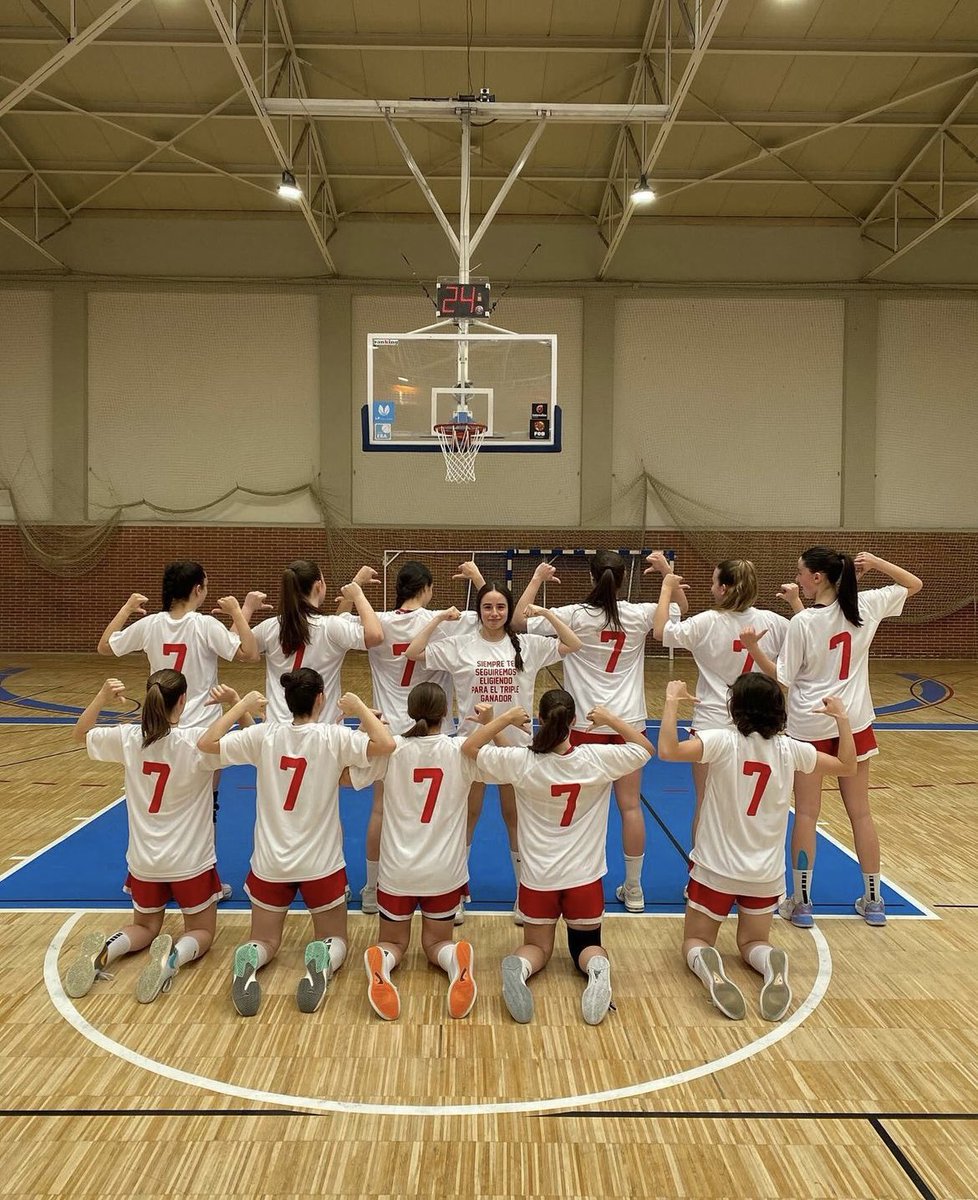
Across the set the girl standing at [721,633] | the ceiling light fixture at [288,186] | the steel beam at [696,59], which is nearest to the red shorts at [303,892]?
the girl standing at [721,633]

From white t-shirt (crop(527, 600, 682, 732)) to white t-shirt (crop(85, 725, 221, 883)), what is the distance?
1953mm

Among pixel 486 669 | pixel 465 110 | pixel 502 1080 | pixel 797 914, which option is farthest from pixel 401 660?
pixel 465 110

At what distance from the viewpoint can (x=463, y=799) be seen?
4.05m

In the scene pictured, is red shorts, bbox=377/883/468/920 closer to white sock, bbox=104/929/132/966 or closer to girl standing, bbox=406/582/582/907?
girl standing, bbox=406/582/582/907

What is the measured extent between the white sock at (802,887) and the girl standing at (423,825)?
189 cm

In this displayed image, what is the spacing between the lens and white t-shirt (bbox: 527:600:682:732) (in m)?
4.94

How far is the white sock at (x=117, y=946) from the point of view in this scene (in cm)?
409

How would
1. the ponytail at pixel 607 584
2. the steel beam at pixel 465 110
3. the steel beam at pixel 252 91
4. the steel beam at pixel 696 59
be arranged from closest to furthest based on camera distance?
the ponytail at pixel 607 584 < the steel beam at pixel 696 59 < the steel beam at pixel 252 91 < the steel beam at pixel 465 110

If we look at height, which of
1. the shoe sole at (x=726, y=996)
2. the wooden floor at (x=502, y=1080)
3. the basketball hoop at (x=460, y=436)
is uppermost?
the basketball hoop at (x=460, y=436)

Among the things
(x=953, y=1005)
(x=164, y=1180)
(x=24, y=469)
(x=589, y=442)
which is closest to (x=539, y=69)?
Answer: (x=589, y=442)

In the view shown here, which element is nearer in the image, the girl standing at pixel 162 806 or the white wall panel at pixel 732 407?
the girl standing at pixel 162 806

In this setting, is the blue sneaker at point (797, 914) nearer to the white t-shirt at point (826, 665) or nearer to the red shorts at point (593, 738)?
the white t-shirt at point (826, 665)

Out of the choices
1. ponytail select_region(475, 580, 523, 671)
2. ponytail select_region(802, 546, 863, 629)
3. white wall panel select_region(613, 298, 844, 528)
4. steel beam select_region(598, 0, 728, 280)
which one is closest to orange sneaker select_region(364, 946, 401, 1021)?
ponytail select_region(475, 580, 523, 671)

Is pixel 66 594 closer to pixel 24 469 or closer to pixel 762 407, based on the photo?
pixel 24 469
